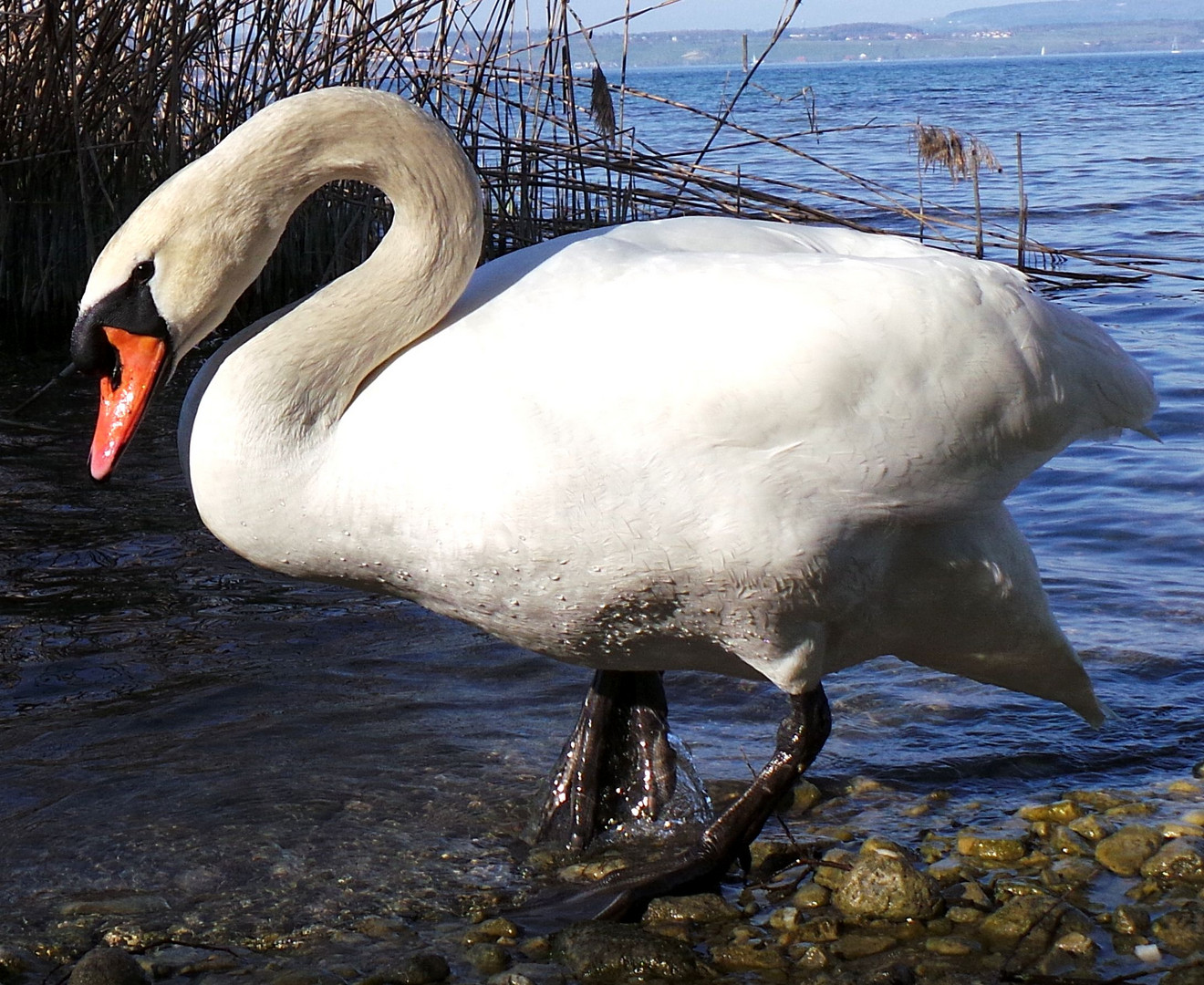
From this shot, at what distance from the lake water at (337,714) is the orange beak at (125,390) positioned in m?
0.87

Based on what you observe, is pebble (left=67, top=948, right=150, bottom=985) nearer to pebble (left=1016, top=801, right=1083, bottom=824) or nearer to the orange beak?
the orange beak

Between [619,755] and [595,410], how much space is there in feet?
3.95

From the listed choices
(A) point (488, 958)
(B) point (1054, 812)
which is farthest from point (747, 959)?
(B) point (1054, 812)

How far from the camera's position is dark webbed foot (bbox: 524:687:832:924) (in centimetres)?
300

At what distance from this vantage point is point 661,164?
7.64 m

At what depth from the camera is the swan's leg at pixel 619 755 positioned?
134 inches

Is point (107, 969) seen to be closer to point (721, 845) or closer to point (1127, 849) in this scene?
point (721, 845)

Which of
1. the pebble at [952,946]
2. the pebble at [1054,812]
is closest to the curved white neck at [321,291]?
the pebble at [952,946]

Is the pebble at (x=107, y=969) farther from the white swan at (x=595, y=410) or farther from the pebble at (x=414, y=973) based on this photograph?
the white swan at (x=595, y=410)

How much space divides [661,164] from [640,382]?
17.5 ft

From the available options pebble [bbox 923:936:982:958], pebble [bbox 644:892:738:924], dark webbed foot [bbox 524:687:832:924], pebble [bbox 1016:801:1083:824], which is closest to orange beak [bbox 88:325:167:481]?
dark webbed foot [bbox 524:687:832:924]

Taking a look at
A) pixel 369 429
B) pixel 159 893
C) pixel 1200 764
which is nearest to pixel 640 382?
pixel 369 429

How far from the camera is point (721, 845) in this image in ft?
10.0

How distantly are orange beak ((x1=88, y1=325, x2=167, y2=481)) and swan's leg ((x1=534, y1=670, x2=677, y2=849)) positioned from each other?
1.21m
